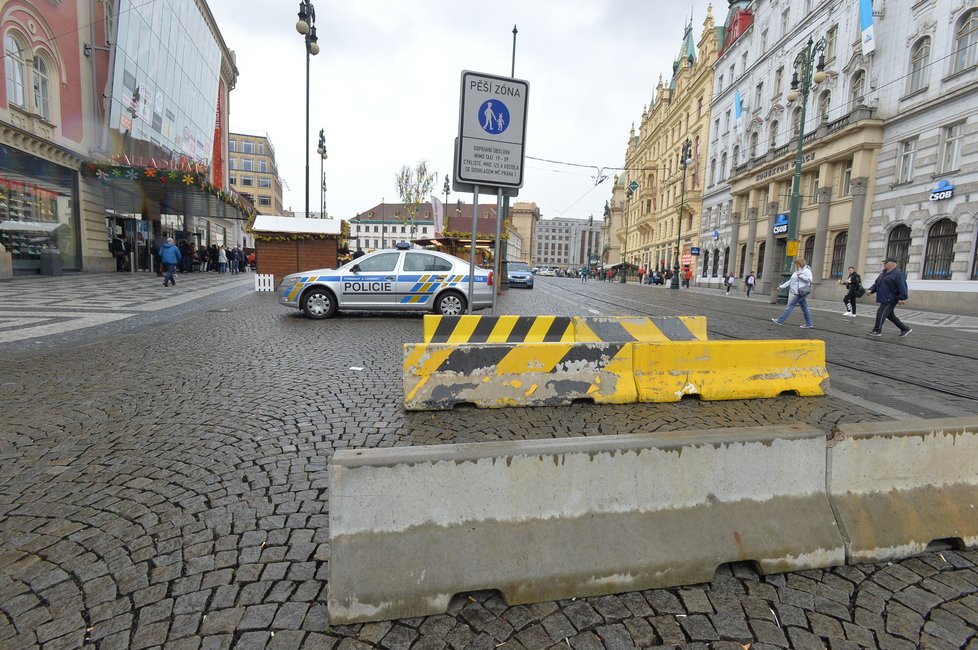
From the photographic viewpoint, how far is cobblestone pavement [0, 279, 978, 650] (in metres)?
1.84

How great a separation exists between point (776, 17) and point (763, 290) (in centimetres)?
1899

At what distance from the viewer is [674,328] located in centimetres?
647

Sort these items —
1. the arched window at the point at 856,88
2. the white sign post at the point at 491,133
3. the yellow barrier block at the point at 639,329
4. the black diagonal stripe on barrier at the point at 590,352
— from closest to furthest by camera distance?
the black diagonal stripe on barrier at the point at 590,352
the white sign post at the point at 491,133
the yellow barrier block at the point at 639,329
the arched window at the point at 856,88

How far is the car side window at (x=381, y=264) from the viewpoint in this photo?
11.2m

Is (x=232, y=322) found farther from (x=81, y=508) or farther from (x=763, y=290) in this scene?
(x=763, y=290)

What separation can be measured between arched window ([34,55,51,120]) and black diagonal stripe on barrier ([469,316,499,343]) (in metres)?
22.7

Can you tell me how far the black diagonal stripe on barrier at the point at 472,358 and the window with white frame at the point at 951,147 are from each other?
82.6 feet

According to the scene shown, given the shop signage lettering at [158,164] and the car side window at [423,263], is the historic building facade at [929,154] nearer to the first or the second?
the car side window at [423,263]

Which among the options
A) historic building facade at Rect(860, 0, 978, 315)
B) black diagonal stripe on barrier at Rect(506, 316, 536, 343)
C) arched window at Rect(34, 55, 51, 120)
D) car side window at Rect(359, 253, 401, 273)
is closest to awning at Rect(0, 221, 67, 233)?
arched window at Rect(34, 55, 51, 120)

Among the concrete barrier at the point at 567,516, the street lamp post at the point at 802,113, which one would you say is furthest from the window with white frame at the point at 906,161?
the concrete barrier at the point at 567,516

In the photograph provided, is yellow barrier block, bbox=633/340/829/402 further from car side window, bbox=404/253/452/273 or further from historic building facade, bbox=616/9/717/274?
historic building facade, bbox=616/9/717/274

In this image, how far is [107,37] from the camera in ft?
74.0

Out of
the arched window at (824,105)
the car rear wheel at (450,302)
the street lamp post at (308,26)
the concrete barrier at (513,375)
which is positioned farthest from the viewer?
the arched window at (824,105)

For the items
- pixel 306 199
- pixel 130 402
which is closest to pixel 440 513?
pixel 130 402
